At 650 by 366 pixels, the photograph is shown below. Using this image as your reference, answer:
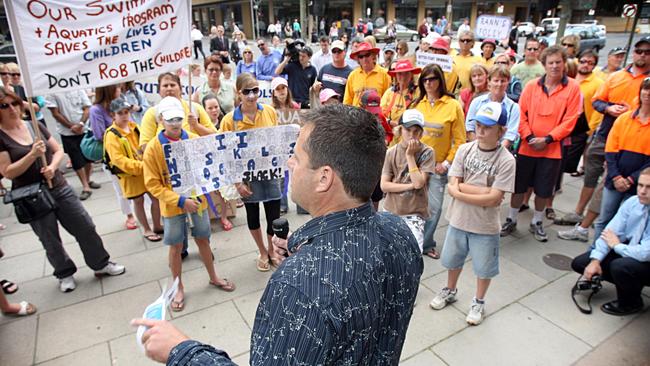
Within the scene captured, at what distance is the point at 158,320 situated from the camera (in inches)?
58.2

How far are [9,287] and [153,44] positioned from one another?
2.89m

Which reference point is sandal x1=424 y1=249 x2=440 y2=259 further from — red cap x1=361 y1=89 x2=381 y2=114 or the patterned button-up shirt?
the patterned button-up shirt

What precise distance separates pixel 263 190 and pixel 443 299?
2.05 meters

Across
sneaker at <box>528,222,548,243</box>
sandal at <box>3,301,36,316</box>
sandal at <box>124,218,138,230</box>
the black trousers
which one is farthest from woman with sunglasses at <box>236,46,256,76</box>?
the black trousers

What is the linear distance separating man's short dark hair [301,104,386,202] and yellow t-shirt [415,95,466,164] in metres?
3.02

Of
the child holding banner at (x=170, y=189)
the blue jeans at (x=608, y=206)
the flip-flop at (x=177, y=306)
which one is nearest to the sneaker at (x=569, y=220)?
the blue jeans at (x=608, y=206)

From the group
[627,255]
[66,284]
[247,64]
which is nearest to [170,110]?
[66,284]

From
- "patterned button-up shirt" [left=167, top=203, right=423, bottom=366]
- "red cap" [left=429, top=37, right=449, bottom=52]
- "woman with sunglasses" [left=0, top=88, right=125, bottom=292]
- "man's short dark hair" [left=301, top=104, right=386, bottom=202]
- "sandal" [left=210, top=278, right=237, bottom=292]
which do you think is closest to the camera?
"patterned button-up shirt" [left=167, top=203, right=423, bottom=366]

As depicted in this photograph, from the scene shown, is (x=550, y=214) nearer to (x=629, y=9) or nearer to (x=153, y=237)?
(x=153, y=237)

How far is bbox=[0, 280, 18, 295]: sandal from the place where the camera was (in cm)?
410

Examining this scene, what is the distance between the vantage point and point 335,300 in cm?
113

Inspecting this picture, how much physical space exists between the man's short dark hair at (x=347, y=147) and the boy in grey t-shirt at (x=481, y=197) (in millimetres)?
2102

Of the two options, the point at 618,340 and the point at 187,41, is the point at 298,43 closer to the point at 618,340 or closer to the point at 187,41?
the point at 187,41

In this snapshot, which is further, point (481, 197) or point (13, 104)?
point (13, 104)
